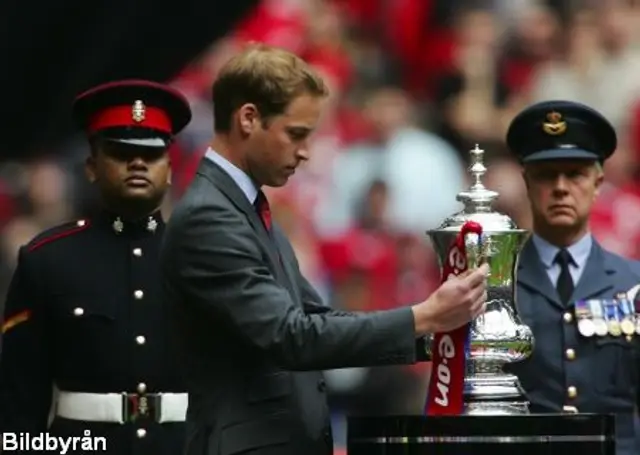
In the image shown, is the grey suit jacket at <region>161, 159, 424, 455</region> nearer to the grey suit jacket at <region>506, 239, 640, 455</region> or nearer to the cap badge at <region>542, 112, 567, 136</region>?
the grey suit jacket at <region>506, 239, 640, 455</region>

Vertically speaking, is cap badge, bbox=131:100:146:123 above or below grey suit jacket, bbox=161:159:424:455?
above

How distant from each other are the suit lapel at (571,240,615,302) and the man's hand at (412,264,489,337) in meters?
1.24

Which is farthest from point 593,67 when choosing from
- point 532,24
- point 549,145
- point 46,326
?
point 46,326

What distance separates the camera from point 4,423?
17.3 feet

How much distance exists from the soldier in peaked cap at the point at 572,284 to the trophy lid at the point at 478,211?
874 millimetres

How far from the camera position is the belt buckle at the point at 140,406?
5227 millimetres

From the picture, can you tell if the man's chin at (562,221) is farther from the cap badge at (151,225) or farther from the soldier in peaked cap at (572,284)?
the cap badge at (151,225)

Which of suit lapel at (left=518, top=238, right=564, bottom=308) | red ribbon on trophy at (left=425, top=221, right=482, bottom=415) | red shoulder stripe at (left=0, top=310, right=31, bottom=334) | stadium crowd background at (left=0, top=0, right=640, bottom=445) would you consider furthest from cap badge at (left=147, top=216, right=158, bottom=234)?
stadium crowd background at (left=0, top=0, right=640, bottom=445)

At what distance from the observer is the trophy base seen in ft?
14.0

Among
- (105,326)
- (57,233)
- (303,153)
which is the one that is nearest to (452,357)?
(303,153)

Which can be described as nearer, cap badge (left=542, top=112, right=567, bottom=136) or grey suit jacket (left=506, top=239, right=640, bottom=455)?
grey suit jacket (left=506, top=239, right=640, bottom=455)

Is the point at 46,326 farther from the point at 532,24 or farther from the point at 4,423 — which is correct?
the point at 532,24

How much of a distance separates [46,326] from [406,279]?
394 centimetres

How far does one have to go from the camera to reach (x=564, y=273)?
538cm
